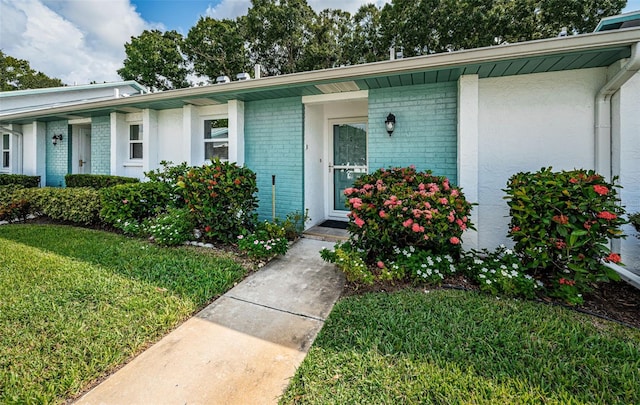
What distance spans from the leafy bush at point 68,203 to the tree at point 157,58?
46.2ft

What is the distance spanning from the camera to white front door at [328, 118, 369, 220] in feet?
21.1

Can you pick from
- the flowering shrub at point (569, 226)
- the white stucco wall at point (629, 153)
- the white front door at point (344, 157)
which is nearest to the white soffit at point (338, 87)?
the white front door at point (344, 157)

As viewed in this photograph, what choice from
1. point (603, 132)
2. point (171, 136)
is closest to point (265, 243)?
point (171, 136)

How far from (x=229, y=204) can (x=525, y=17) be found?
15.2 metres

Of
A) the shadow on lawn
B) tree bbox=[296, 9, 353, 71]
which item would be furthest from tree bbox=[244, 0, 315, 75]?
the shadow on lawn

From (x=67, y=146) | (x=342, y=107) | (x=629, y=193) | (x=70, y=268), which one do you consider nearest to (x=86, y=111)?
(x=67, y=146)

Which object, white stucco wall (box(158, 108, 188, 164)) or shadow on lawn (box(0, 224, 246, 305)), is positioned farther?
white stucco wall (box(158, 108, 188, 164))

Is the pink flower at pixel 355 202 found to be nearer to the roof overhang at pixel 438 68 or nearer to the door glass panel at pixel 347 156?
the roof overhang at pixel 438 68

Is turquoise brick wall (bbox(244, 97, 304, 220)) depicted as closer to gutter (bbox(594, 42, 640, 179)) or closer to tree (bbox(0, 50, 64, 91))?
gutter (bbox(594, 42, 640, 179))

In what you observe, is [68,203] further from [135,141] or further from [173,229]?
[173,229]

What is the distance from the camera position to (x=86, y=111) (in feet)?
24.6

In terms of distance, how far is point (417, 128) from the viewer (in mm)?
4875

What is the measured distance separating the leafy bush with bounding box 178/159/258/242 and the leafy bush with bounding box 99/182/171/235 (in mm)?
1150

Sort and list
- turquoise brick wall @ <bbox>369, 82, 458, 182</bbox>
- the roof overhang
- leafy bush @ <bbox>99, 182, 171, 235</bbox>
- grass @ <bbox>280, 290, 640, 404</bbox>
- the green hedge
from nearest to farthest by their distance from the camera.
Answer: grass @ <bbox>280, 290, 640, 404</bbox>
the roof overhang
turquoise brick wall @ <bbox>369, 82, 458, 182</bbox>
leafy bush @ <bbox>99, 182, 171, 235</bbox>
the green hedge
